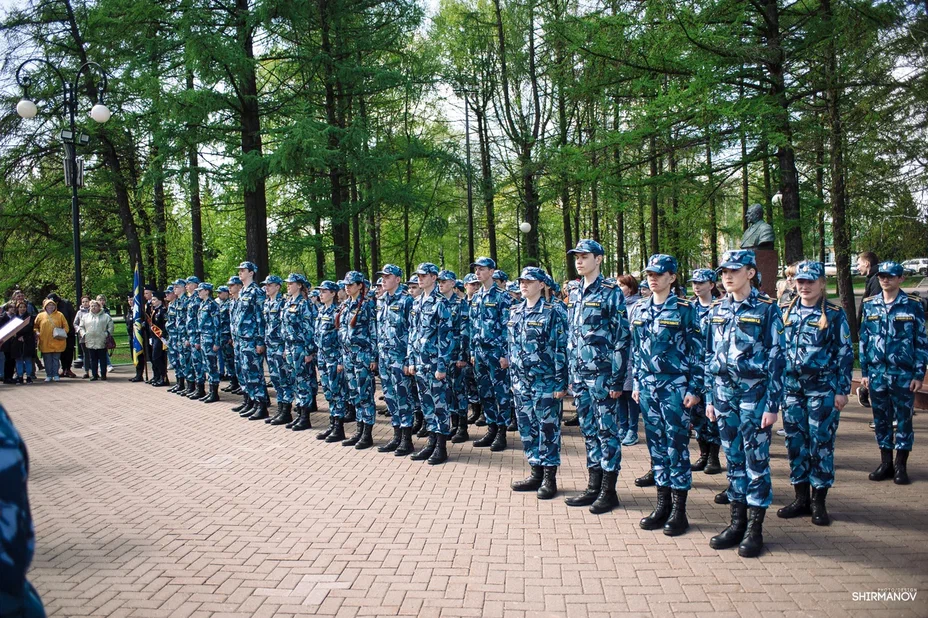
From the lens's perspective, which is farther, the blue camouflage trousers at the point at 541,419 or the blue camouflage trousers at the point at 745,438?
the blue camouflage trousers at the point at 541,419

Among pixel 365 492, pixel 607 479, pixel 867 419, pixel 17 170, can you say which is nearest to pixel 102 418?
pixel 365 492

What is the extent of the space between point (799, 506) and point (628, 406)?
255 cm

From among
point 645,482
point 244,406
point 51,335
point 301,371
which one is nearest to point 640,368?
point 645,482

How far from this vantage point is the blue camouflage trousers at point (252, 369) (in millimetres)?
10562

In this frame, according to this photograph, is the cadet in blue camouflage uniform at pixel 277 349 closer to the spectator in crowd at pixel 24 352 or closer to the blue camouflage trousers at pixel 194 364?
the blue camouflage trousers at pixel 194 364

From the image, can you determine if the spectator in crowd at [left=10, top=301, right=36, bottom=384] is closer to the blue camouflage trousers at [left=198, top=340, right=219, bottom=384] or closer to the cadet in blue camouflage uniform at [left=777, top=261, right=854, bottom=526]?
the blue camouflage trousers at [left=198, top=340, right=219, bottom=384]

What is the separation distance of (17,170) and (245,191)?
12005 mm

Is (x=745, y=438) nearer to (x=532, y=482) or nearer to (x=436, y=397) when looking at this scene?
(x=532, y=482)

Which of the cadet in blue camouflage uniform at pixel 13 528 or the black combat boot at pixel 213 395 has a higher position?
the cadet in blue camouflage uniform at pixel 13 528

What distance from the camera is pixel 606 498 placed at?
18.3 ft

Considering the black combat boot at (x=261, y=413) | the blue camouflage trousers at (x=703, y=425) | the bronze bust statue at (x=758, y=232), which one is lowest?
the black combat boot at (x=261, y=413)

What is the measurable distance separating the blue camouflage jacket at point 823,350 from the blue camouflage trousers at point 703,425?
55.0 inches

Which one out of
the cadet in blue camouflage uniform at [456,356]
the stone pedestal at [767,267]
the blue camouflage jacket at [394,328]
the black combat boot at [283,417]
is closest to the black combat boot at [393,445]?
the cadet in blue camouflage uniform at [456,356]

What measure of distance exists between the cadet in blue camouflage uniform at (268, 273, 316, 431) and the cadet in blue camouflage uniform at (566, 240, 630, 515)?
492 cm
